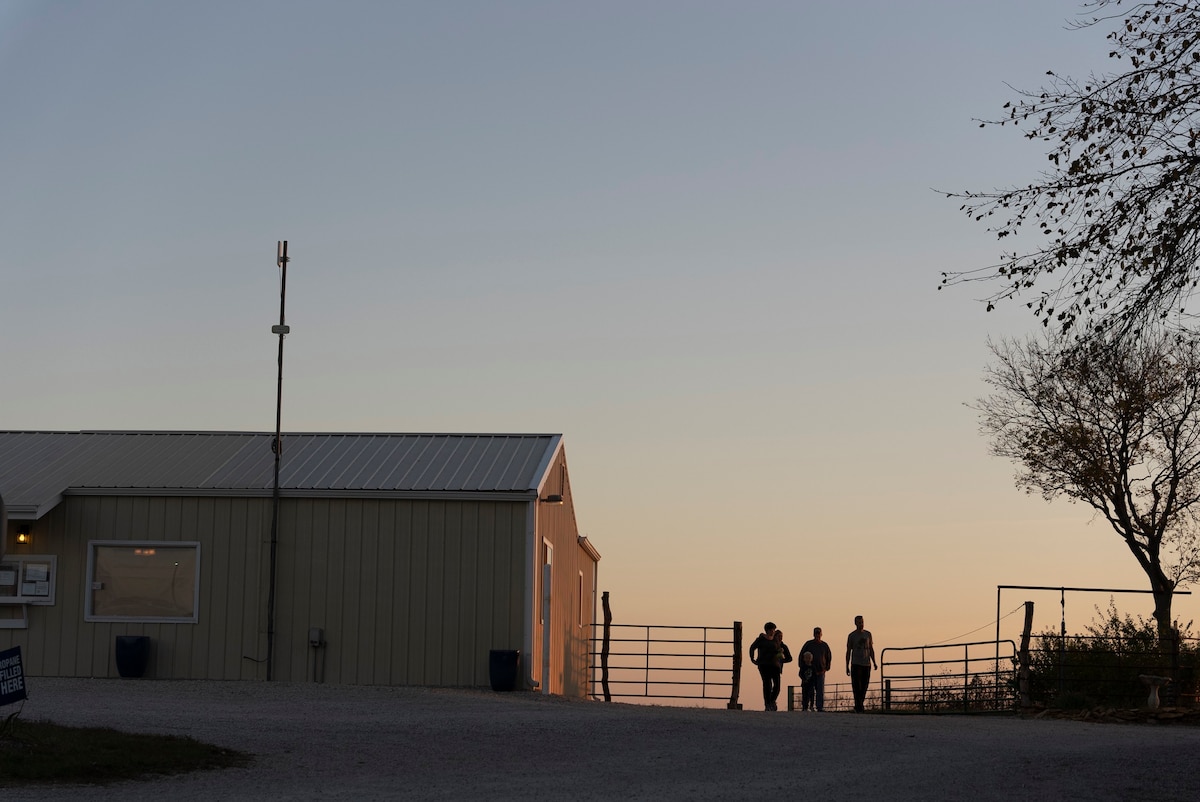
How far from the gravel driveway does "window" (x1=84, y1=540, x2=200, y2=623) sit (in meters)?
2.67

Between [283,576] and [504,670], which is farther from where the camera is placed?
[283,576]

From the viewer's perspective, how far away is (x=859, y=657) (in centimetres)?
2062

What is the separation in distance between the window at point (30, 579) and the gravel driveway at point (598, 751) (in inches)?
120

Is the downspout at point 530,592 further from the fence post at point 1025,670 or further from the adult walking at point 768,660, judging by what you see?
the fence post at point 1025,670

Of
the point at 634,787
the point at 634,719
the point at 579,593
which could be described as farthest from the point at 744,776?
the point at 579,593

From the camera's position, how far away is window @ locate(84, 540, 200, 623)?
67.9ft

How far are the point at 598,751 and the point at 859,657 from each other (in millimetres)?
9255

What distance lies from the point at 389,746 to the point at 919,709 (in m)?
12.7

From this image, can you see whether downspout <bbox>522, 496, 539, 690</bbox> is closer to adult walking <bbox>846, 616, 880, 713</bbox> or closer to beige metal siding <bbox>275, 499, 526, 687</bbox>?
beige metal siding <bbox>275, 499, 526, 687</bbox>

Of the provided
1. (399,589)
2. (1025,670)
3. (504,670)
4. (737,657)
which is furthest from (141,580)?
(1025,670)

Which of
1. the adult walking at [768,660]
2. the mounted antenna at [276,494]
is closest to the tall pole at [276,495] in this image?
the mounted antenna at [276,494]

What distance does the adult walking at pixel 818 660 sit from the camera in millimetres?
21125

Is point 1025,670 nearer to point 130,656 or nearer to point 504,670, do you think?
point 504,670

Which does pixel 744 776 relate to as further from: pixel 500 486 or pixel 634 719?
pixel 500 486
